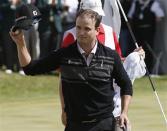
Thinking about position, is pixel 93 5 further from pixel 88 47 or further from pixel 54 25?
pixel 54 25

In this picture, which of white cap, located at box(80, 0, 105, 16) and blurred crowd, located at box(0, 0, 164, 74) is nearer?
white cap, located at box(80, 0, 105, 16)

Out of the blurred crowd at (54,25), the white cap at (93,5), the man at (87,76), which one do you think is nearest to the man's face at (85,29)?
the man at (87,76)

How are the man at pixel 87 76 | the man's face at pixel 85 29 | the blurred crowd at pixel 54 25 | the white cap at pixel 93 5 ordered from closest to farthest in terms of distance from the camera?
1. the man's face at pixel 85 29
2. the man at pixel 87 76
3. the white cap at pixel 93 5
4. the blurred crowd at pixel 54 25

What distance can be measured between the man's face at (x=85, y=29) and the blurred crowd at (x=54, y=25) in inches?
506

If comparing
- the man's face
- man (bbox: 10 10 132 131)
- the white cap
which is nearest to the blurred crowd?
the white cap

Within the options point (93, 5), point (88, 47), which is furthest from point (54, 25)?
point (88, 47)

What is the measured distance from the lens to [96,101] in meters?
6.55

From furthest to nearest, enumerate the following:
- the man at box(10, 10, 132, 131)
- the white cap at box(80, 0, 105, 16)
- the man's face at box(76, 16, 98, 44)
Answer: the white cap at box(80, 0, 105, 16) < the man at box(10, 10, 132, 131) < the man's face at box(76, 16, 98, 44)

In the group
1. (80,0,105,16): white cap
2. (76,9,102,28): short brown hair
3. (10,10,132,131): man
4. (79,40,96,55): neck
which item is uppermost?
(76,9,102,28): short brown hair

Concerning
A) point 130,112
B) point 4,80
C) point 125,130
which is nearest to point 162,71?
point 4,80

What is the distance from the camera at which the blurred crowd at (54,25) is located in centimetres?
1959

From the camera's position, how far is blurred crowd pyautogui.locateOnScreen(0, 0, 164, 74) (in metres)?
19.6

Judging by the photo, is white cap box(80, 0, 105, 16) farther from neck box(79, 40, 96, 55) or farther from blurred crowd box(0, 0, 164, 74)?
blurred crowd box(0, 0, 164, 74)

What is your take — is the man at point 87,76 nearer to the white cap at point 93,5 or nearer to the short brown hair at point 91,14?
the short brown hair at point 91,14
